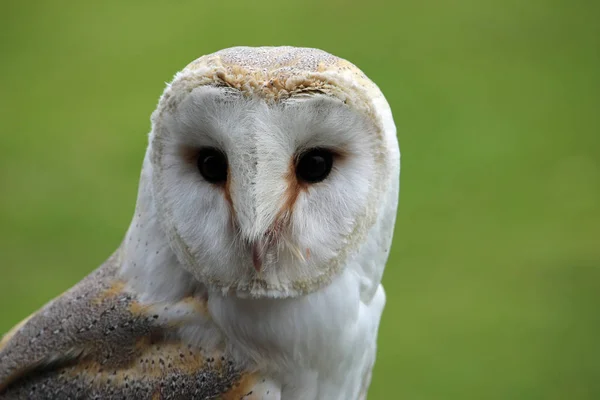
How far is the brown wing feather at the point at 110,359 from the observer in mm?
1199

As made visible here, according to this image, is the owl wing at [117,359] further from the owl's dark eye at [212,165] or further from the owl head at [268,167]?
the owl's dark eye at [212,165]

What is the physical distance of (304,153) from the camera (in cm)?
103

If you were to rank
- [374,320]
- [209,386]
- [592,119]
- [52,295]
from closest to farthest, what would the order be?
[209,386]
[374,320]
[52,295]
[592,119]

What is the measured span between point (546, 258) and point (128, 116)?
1.91 meters

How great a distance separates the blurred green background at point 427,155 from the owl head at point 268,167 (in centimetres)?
165

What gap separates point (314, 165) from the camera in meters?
1.04

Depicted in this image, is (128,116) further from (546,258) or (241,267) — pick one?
(241,267)

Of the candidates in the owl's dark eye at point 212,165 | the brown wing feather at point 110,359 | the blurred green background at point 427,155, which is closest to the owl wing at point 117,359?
the brown wing feather at point 110,359

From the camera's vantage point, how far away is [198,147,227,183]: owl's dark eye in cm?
103

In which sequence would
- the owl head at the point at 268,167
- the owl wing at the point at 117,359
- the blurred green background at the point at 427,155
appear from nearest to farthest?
the owl head at the point at 268,167 < the owl wing at the point at 117,359 < the blurred green background at the point at 427,155

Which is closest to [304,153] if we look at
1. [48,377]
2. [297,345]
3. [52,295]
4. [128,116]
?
[297,345]

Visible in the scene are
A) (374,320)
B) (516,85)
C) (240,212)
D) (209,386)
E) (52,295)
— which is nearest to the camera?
(240,212)

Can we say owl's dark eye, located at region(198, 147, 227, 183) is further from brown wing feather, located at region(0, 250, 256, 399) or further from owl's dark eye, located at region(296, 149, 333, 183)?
brown wing feather, located at region(0, 250, 256, 399)

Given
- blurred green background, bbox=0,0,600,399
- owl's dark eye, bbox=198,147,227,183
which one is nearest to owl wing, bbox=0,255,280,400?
owl's dark eye, bbox=198,147,227,183
